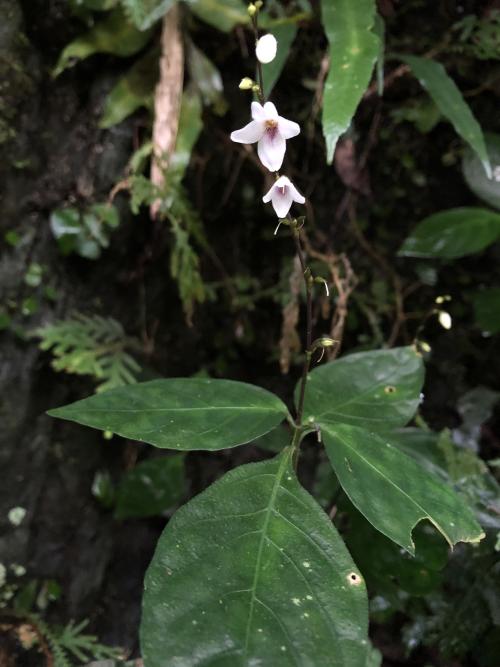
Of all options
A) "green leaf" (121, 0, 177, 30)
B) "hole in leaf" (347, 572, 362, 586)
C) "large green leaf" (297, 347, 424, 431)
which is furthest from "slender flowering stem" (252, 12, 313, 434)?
"green leaf" (121, 0, 177, 30)

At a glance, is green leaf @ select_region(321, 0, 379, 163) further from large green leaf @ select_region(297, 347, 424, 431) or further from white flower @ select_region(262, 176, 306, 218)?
large green leaf @ select_region(297, 347, 424, 431)

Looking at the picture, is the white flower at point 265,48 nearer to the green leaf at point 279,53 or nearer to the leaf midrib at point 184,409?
the green leaf at point 279,53

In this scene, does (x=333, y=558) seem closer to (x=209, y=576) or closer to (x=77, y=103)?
(x=209, y=576)

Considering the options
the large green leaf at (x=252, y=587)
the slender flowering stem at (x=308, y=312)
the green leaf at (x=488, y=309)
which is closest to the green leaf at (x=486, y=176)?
the green leaf at (x=488, y=309)

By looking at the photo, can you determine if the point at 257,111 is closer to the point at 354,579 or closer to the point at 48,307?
the point at 354,579

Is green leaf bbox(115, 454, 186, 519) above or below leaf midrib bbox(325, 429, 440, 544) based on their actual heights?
below

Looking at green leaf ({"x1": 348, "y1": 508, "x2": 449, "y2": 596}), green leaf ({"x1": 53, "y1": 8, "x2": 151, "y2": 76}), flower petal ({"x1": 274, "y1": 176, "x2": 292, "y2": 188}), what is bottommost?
green leaf ({"x1": 348, "y1": 508, "x2": 449, "y2": 596})

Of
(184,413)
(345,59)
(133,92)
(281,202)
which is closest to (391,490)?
(184,413)
